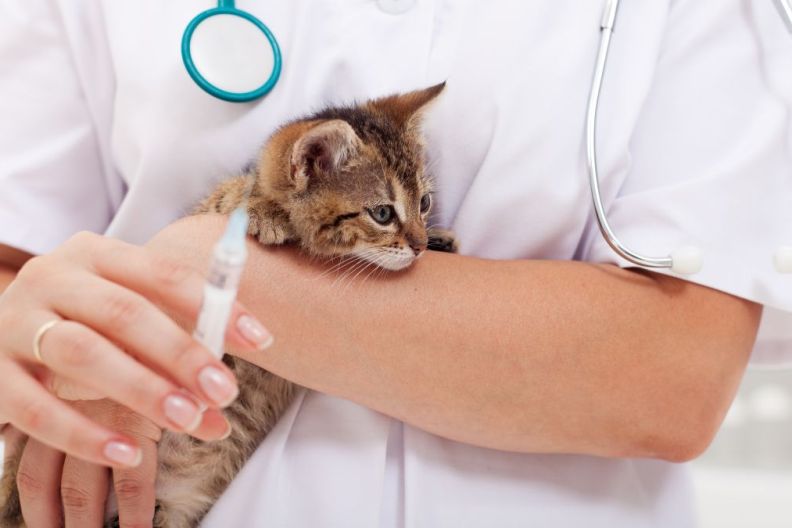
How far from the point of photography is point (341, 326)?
99 cm

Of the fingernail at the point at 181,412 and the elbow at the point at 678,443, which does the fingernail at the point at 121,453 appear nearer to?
the fingernail at the point at 181,412

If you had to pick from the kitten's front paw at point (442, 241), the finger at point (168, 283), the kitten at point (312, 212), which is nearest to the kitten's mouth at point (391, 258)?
the kitten at point (312, 212)

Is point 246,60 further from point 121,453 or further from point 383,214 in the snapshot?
point 121,453

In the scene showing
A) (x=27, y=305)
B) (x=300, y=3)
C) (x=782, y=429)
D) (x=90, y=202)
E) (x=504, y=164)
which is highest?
(x=300, y=3)

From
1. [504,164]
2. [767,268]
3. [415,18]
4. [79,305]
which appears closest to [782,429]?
[767,268]

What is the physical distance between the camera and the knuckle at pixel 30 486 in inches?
42.7

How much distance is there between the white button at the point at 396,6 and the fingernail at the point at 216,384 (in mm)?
687

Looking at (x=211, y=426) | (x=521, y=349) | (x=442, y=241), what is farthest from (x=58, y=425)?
(x=442, y=241)

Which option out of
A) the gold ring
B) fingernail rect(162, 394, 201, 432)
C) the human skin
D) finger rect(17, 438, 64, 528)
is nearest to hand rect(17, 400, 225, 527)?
finger rect(17, 438, 64, 528)

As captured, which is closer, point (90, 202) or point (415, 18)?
point (415, 18)

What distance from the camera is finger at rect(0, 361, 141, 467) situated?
0.67 m

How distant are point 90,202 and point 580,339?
88 cm

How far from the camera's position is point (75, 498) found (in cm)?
108

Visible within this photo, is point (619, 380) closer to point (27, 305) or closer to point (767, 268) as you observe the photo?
point (767, 268)
